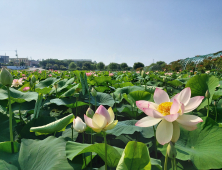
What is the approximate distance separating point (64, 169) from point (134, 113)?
73cm

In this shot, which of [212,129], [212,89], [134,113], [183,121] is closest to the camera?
[183,121]

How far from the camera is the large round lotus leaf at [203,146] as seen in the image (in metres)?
0.52

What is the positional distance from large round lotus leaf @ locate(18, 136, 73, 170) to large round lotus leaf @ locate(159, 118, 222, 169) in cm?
39

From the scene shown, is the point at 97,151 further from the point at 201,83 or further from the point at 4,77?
the point at 201,83

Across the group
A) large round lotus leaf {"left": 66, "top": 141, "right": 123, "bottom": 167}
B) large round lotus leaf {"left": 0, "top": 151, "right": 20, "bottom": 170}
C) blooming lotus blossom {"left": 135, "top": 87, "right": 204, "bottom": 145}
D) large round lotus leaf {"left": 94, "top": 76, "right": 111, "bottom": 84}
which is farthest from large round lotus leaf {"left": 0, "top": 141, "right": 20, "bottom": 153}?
large round lotus leaf {"left": 94, "top": 76, "right": 111, "bottom": 84}

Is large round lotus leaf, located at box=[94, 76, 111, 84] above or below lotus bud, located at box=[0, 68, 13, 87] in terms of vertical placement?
below

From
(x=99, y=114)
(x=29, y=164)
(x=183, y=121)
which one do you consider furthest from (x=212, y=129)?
(x=29, y=164)

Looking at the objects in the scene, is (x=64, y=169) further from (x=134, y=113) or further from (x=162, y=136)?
(x=134, y=113)

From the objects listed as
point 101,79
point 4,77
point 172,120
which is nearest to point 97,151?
point 172,120

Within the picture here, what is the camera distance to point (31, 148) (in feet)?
1.76

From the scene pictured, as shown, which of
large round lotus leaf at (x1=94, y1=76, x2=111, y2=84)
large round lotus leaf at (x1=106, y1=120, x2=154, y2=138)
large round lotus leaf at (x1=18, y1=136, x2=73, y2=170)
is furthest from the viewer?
large round lotus leaf at (x1=94, y1=76, x2=111, y2=84)

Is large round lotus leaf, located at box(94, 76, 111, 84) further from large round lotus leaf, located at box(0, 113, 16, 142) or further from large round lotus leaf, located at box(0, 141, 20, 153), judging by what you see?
large round lotus leaf, located at box(0, 141, 20, 153)

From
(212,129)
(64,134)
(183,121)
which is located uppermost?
(183,121)

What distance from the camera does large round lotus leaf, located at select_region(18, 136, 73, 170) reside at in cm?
46
